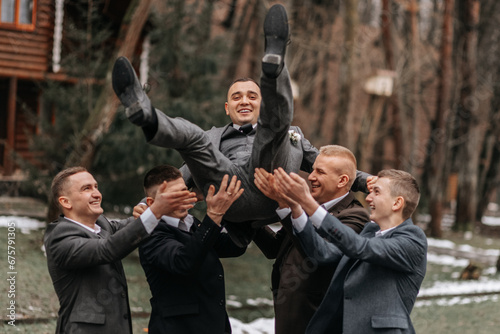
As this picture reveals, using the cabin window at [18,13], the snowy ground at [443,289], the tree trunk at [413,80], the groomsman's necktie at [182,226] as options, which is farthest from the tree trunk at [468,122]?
the groomsman's necktie at [182,226]

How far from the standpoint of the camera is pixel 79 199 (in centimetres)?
354

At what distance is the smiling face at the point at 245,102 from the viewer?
4.02 m

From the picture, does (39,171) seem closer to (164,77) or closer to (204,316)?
(164,77)

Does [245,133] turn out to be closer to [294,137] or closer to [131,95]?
[294,137]

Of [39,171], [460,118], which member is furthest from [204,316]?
[460,118]

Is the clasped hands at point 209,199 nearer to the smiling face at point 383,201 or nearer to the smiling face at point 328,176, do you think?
the smiling face at point 328,176

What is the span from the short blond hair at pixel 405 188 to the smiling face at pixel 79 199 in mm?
1662

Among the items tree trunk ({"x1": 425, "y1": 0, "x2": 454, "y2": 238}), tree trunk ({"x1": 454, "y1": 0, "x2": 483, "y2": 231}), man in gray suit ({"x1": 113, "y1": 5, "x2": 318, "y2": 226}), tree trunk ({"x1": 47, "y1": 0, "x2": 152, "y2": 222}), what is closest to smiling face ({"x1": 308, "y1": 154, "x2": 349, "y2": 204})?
man in gray suit ({"x1": 113, "y1": 5, "x2": 318, "y2": 226})

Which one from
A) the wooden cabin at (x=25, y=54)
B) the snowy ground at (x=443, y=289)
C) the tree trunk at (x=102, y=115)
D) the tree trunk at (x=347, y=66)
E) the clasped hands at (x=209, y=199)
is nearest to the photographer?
the clasped hands at (x=209, y=199)

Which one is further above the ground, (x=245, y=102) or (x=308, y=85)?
(x=245, y=102)

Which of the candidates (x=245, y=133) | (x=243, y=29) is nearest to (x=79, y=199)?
(x=245, y=133)

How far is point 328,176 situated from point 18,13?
1293 centimetres

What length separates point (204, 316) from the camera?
12.3 feet

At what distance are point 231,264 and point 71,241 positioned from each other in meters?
7.87
